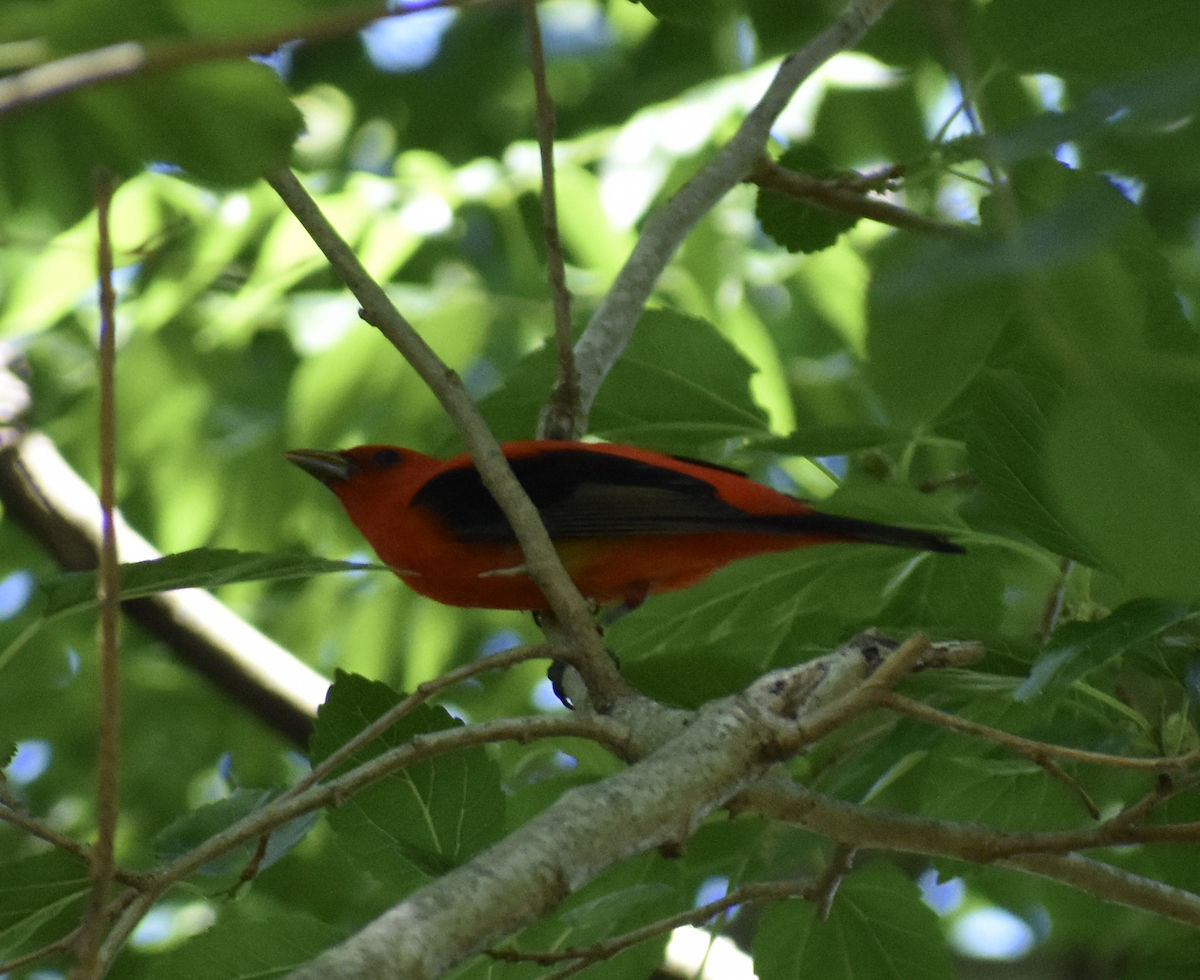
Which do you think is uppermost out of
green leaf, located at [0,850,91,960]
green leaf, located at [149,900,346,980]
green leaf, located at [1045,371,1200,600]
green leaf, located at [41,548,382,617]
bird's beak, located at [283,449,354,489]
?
bird's beak, located at [283,449,354,489]

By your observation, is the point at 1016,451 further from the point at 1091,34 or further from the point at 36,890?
the point at 36,890

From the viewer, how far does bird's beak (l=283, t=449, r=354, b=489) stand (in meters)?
3.90

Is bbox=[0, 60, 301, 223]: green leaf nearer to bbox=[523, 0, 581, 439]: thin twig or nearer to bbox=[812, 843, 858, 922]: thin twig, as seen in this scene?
bbox=[523, 0, 581, 439]: thin twig

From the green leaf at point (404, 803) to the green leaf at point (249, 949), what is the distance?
0.12 m

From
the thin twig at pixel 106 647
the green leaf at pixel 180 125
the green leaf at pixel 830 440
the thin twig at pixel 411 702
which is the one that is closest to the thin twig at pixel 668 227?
the green leaf at pixel 830 440

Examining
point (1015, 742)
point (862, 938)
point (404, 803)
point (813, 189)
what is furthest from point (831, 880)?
point (813, 189)

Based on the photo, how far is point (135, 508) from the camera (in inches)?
210

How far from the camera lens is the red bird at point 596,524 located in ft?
10.1

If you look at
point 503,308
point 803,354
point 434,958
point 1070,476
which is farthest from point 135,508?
point 1070,476

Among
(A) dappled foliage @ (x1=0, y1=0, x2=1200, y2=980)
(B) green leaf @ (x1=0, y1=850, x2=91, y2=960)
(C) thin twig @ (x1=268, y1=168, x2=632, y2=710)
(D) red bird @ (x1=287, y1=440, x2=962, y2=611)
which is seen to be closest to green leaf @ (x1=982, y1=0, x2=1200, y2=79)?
(A) dappled foliage @ (x1=0, y1=0, x2=1200, y2=980)

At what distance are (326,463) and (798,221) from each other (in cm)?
178

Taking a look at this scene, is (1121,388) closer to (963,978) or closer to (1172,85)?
(1172,85)

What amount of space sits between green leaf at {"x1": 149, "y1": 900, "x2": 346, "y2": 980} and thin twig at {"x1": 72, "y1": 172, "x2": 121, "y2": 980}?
786mm

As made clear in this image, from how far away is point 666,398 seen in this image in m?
2.67
